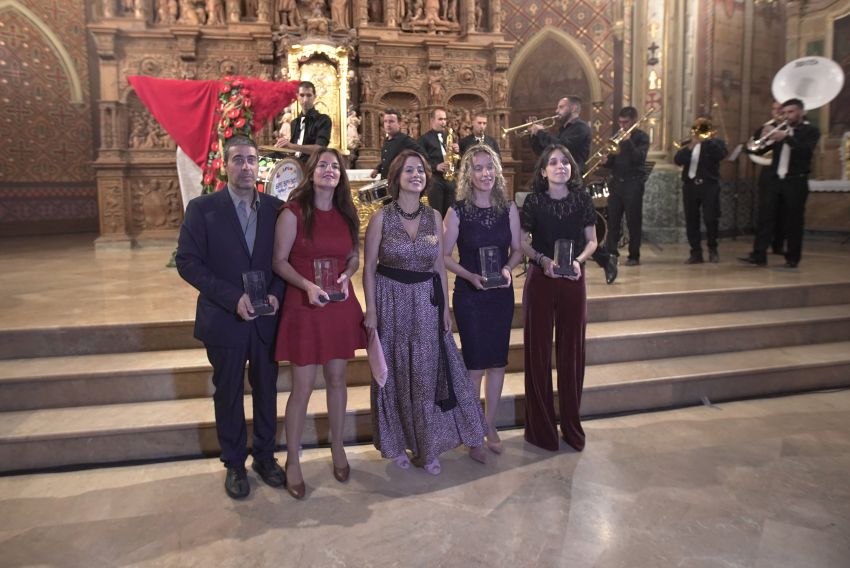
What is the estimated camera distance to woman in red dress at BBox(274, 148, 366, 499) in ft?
10.4

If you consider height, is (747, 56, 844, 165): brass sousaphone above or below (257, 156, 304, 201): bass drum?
above

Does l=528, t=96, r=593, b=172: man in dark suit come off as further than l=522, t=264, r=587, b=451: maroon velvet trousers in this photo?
Yes

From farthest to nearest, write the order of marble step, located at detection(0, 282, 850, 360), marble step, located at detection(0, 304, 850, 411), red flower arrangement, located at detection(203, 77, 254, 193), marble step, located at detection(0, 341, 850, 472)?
1. red flower arrangement, located at detection(203, 77, 254, 193)
2. marble step, located at detection(0, 282, 850, 360)
3. marble step, located at detection(0, 304, 850, 411)
4. marble step, located at detection(0, 341, 850, 472)

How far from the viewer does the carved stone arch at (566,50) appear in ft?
39.1

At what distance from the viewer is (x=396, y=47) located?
1001 cm

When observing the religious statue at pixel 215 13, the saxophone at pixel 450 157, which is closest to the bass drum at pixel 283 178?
the saxophone at pixel 450 157

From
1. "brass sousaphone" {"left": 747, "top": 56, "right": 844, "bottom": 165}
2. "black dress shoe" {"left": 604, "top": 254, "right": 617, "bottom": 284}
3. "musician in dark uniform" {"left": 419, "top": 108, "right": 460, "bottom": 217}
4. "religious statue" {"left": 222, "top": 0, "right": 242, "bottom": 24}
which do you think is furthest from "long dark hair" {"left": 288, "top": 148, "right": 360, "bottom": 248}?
"brass sousaphone" {"left": 747, "top": 56, "right": 844, "bottom": 165}

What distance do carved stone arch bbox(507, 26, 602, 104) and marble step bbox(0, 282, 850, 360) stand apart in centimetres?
674

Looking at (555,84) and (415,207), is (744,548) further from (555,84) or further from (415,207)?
(555,84)

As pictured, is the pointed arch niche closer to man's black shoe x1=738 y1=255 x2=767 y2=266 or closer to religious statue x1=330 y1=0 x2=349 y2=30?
religious statue x1=330 y1=0 x2=349 y2=30

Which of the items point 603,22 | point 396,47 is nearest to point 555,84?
point 603,22

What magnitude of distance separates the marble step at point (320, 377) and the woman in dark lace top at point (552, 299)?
979 millimetres

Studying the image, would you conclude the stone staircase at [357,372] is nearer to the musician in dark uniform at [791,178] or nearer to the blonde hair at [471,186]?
the blonde hair at [471,186]

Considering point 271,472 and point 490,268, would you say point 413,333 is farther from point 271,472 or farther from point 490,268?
point 271,472
